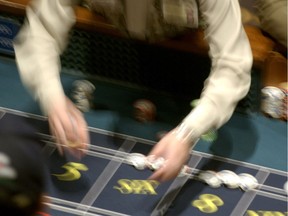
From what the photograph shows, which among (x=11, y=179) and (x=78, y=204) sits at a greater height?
(x=11, y=179)

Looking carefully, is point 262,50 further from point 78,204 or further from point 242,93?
point 78,204

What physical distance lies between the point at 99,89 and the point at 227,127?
0.32 meters

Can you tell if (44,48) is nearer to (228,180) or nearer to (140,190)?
(140,190)

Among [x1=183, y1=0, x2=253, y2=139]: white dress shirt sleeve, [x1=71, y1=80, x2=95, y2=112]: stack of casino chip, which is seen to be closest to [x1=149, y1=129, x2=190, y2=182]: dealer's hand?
[x1=183, y1=0, x2=253, y2=139]: white dress shirt sleeve

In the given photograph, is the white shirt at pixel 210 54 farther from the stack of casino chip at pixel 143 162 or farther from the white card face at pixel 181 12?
the stack of casino chip at pixel 143 162

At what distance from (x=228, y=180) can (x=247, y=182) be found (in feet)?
0.13

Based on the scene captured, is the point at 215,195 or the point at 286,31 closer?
the point at 215,195

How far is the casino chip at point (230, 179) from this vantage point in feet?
4.46

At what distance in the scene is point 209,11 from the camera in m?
1.30

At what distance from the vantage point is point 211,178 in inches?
53.8

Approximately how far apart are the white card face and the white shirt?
3cm

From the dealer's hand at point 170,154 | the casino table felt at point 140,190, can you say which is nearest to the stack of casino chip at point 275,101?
the casino table felt at point 140,190

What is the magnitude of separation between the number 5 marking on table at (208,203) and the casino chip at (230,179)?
0.04 meters

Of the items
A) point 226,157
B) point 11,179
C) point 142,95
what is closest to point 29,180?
point 11,179
